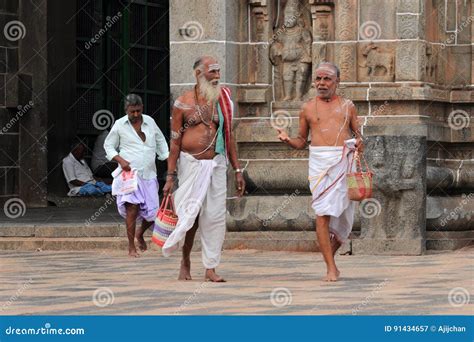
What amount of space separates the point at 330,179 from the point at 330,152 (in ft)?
0.76

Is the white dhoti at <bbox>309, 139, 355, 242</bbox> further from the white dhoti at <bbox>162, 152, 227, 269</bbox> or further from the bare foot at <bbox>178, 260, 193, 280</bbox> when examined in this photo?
the bare foot at <bbox>178, 260, 193, 280</bbox>

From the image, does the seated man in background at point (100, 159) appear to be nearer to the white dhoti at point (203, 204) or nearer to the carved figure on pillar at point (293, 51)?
the carved figure on pillar at point (293, 51)

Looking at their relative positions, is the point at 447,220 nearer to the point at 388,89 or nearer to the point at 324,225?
the point at 388,89

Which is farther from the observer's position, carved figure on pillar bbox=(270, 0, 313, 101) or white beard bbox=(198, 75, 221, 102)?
carved figure on pillar bbox=(270, 0, 313, 101)

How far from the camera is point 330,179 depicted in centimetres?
1412

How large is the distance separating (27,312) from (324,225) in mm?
3787

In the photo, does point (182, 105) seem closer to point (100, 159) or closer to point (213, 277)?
point (213, 277)

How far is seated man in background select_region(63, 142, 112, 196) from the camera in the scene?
2458 cm

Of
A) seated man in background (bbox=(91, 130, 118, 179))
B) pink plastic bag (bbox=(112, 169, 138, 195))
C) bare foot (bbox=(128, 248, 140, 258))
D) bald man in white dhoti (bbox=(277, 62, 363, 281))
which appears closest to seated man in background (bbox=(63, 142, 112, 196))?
seated man in background (bbox=(91, 130, 118, 179))

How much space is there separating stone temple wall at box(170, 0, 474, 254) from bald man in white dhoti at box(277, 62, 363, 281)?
273cm

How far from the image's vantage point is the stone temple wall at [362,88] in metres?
17.5

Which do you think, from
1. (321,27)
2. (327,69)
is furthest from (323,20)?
(327,69)

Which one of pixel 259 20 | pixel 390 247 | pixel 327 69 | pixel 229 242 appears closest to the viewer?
pixel 327 69

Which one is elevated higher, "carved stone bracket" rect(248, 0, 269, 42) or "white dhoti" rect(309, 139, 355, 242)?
"carved stone bracket" rect(248, 0, 269, 42)
